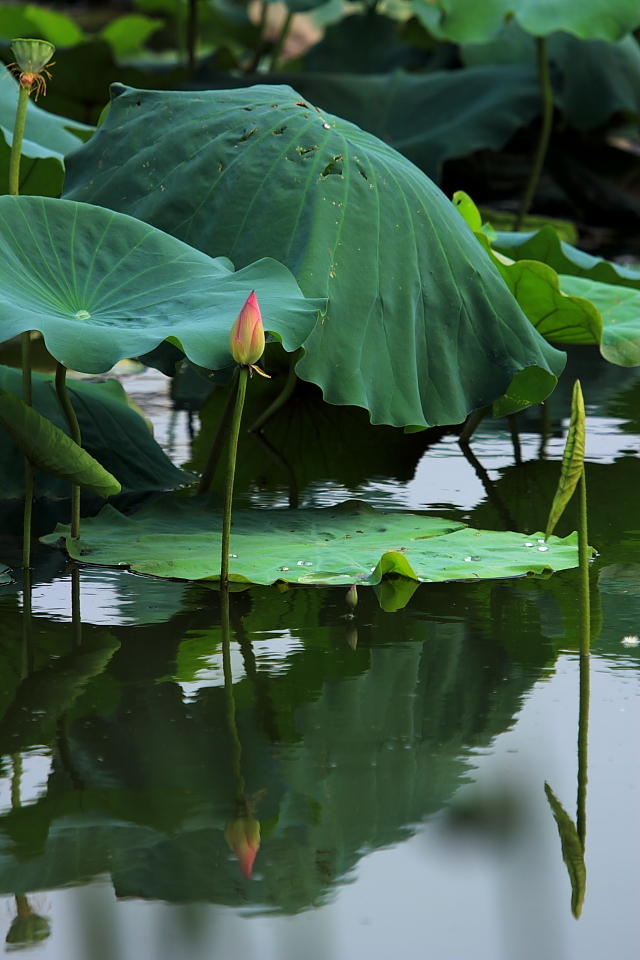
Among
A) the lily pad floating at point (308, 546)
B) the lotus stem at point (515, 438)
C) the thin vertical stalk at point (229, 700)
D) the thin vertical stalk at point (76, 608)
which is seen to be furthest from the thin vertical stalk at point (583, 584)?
the lotus stem at point (515, 438)

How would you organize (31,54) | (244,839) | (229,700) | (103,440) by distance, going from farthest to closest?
(103,440) → (31,54) → (229,700) → (244,839)

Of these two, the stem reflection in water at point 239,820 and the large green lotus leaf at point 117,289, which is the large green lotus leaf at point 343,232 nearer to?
the large green lotus leaf at point 117,289

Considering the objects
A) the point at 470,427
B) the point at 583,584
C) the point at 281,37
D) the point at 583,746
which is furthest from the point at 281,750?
the point at 281,37

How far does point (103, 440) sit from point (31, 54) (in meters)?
0.62

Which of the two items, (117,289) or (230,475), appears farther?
(117,289)

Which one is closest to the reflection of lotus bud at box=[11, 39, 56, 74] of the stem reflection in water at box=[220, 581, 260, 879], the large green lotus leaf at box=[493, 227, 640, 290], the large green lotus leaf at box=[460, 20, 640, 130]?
the stem reflection in water at box=[220, 581, 260, 879]

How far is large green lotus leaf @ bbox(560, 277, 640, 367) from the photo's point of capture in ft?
6.44

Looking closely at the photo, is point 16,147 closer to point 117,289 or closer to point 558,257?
point 117,289

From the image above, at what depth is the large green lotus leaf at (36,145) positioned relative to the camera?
7.18 feet

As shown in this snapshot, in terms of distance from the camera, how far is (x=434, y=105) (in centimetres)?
455

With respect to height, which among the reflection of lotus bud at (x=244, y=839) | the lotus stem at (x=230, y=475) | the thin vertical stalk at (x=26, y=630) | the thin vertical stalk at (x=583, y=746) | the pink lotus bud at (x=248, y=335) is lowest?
the reflection of lotus bud at (x=244, y=839)

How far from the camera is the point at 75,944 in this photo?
781 mm

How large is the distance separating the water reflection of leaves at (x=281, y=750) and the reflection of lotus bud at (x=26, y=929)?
0.09ft

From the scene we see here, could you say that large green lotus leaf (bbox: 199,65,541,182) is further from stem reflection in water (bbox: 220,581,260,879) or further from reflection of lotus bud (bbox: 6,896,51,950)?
reflection of lotus bud (bbox: 6,896,51,950)
